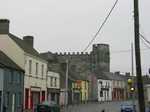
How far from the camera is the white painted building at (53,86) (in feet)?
235

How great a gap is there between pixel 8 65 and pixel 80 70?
72130mm

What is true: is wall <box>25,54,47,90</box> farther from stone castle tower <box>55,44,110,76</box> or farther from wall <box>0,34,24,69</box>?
stone castle tower <box>55,44,110,76</box>

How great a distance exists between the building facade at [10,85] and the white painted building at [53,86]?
13829 mm

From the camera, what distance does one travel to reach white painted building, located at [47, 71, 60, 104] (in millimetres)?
71500

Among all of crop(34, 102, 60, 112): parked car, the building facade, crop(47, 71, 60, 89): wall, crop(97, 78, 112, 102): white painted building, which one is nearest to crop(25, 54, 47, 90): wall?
the building facade

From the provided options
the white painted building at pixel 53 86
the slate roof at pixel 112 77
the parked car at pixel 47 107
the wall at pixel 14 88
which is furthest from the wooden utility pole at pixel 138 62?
the slate roof at pixel 112 77

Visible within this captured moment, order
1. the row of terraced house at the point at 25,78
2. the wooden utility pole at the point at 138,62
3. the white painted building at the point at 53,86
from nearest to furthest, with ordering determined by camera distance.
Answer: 1. the wooden utility pole at the point at 138,62
2. the row of terraced house at the point at 25,78
3. the white painted building at the point at 53,86

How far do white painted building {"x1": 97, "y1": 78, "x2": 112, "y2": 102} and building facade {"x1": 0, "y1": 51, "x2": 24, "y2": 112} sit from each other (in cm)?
6196

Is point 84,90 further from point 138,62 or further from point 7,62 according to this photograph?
point 138,62

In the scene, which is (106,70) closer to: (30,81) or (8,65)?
(30,81)

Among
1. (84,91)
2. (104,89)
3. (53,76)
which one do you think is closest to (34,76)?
(53,76)

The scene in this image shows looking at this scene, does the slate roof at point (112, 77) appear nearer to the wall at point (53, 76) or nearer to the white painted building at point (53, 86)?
the wall at point (53, 76)

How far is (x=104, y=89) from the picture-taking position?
122 m

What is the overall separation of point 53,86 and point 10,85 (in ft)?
70.8
